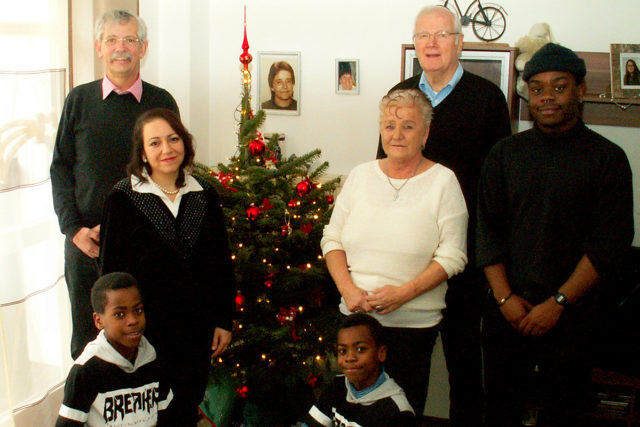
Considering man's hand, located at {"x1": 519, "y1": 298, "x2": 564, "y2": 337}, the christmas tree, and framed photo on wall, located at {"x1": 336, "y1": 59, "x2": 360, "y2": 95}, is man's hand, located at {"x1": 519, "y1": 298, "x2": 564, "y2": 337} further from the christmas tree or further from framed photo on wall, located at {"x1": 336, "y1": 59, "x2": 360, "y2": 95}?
framed photo on wall, located at {"x1": 336, "y1": 59, "x2": 360, "y2": 95}

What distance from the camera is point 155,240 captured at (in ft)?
6.96

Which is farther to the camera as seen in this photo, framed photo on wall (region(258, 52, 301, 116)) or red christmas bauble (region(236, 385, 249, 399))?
framed photo on wall (region(258, 52, 301, 116))

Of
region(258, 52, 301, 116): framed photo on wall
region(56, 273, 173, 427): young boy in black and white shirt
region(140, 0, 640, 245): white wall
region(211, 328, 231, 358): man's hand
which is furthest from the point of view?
region(258, 52, 301, 116): framed photo on wall

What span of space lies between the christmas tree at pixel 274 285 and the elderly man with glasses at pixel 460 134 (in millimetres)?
568

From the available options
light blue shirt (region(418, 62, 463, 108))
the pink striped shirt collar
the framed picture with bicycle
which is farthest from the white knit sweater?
the framed picture with bicycle

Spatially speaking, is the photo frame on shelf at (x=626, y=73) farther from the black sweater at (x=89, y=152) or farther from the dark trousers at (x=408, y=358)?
the black sweater at (x=89, y=152)

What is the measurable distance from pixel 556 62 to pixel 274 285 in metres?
1.45

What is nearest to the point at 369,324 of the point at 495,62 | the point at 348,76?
the point at 495,62

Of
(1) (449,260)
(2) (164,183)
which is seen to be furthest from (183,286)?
(1) (449,260)

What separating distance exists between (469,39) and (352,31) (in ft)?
2.14

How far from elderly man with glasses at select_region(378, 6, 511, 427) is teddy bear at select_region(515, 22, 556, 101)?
32.9 inches

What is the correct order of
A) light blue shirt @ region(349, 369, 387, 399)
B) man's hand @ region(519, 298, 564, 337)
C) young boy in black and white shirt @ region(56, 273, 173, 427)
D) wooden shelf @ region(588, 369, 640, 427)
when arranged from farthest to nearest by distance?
1. wooden shelf @ region(588, 369, 640, 427)
2. man's hand @ region(519, 298, 564, 337)
3. light blue shirt @ region(349, 369, 387, 399)
4. young boy in black and white shirt @ region(56, 273, 173, 427)

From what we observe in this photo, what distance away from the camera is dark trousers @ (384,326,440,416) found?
215 centimetres

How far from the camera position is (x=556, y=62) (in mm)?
2143
